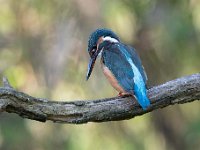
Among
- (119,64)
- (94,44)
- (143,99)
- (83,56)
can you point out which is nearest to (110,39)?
(94,44)

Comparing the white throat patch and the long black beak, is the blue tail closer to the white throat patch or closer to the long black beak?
the long black beak

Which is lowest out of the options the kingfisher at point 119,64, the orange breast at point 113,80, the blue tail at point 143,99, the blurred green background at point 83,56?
the blurred green background at point 83,56

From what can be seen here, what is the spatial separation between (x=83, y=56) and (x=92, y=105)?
3.93 m

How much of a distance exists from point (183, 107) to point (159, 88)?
16.3 ft

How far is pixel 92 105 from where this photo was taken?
160 inches

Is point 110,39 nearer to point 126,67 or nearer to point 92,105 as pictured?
point 126,67

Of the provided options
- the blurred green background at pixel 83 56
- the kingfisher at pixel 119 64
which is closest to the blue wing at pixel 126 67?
the kingfisher at pixel 119 64

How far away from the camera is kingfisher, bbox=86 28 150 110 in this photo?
434 centimetres

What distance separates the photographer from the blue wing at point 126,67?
14.2ft

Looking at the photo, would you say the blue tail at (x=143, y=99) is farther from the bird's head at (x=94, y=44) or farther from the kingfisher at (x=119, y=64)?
the bird's head at (x=94, y=44)

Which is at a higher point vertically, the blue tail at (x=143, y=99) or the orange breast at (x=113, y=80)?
the blue tail at (x=143, y=99)

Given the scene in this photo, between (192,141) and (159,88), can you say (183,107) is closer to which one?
(192,141)

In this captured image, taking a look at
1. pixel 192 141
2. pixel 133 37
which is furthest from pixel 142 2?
pixel 192 141

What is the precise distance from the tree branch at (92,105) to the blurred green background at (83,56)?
3.17 metres
